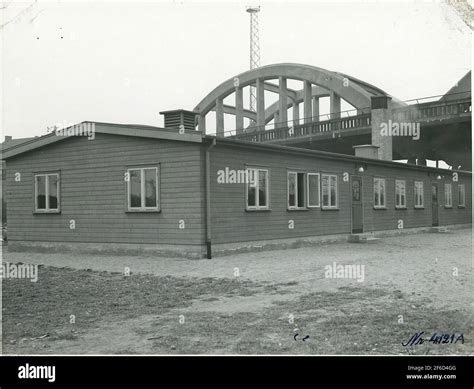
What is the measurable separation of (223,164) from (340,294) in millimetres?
6727

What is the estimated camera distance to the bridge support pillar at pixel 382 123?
1220 inches

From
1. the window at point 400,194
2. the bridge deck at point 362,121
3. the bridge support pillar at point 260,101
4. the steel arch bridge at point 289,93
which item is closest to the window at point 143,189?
the window at point 400,194

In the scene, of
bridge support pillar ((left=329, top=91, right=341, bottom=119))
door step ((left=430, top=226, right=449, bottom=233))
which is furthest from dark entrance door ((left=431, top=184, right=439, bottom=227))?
bridge support pillar ((left=329, top=91, right=341, bottom=119))

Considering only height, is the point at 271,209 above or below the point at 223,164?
below

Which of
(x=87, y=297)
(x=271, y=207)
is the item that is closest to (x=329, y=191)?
(x=271, y=207)

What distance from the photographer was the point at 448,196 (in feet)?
95.3

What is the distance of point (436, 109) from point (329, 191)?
13.9 metres

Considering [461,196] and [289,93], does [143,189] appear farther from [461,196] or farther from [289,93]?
[289,93]
